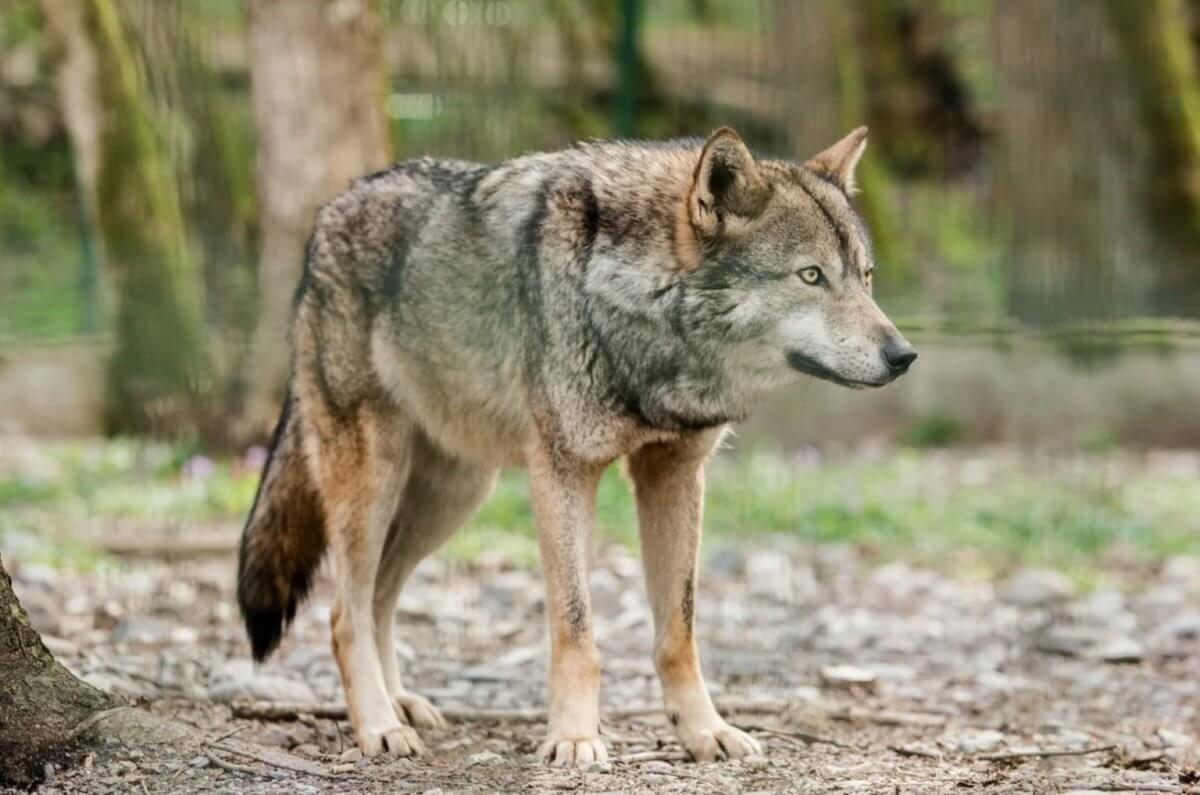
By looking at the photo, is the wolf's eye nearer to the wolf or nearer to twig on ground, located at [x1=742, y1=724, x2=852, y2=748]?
the wolf

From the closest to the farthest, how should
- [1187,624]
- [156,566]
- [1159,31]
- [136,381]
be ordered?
1. [1187,624]
2. [156,566]
3. [136,381]
4. [1159,31]

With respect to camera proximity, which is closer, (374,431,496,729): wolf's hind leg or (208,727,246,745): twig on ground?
(208,727,246,745): twig on ground

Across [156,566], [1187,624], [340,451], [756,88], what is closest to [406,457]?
[340,451]

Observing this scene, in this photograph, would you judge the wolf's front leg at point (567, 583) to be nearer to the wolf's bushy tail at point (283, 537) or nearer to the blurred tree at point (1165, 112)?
the wolf's bushy tail at point (283, 537)

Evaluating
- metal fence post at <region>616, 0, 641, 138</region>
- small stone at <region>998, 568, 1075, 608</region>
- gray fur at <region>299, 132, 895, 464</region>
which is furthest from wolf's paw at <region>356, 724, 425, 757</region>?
metal fence post at <region>616, 0, 641, 138</region>

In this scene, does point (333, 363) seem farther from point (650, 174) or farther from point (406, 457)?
point (650, 174)

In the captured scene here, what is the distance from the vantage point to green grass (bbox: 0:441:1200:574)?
7.16 m

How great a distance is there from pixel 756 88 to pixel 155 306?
5.94m

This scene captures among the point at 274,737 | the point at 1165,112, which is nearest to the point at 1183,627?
the point at 274,737

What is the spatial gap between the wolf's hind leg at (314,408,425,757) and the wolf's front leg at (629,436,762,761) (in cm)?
71

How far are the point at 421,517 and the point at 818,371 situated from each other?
1409 millimetres

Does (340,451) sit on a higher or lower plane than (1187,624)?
higher

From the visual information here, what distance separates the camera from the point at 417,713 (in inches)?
178

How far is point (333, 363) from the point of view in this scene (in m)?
4.54
